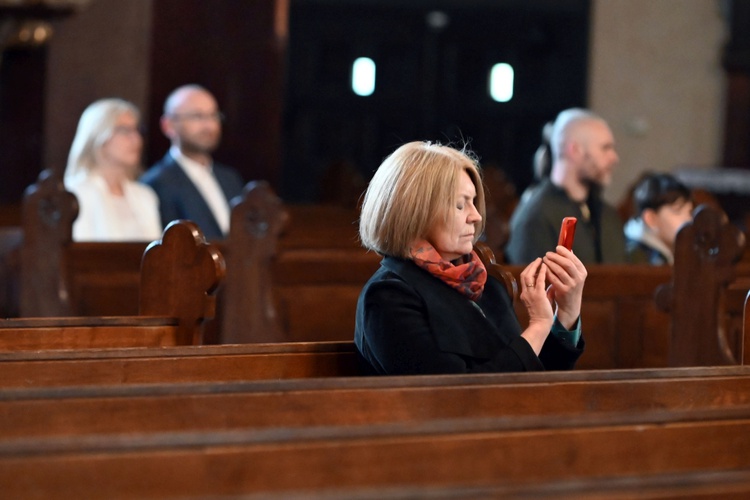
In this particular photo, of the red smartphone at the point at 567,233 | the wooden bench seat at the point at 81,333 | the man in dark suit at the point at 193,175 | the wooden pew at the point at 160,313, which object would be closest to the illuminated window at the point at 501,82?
the man in dark suit at the point at 193,175

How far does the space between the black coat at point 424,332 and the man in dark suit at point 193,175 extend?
141 inches

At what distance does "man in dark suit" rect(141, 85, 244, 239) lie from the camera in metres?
6.11

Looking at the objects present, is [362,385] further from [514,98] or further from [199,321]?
[514,98]

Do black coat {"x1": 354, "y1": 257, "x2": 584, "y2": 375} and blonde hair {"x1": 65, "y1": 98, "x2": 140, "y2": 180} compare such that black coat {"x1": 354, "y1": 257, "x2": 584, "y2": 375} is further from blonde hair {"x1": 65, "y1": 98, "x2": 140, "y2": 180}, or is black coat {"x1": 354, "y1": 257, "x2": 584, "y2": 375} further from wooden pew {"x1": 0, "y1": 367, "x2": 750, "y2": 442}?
blonde hair {"x1": 65, "y1": 98, "x2": 140, "y2": 180}

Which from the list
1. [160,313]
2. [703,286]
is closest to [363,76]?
Answer: [703,286]

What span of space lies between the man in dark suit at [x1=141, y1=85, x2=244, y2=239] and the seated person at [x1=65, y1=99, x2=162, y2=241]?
0.11m

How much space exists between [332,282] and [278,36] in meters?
4.22

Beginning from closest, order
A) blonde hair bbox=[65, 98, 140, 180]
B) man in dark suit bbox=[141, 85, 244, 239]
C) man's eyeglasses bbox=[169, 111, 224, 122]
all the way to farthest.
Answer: blonde hair bbox=[65, 98, 140, 180]
man in dark suit bbox=[141, 85, 244, 239]
man's eyeglasses bbox=[169, 111, 224, 122]

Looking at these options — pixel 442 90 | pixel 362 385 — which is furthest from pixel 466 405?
pixel 442 90

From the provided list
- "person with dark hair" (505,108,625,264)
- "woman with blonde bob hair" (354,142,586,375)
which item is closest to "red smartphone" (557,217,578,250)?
"woman with blonde bob hair" (354,142,586,375)

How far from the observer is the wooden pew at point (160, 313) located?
2770 mm

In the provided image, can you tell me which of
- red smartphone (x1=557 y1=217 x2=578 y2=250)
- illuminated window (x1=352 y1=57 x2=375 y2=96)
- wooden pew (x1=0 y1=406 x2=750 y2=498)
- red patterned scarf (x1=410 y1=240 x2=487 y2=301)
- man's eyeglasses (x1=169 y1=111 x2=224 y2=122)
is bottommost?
wooden pew (x1=0 y1=406 x2=750 y2=498)

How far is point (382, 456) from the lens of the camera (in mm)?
1755

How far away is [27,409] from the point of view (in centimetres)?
183
